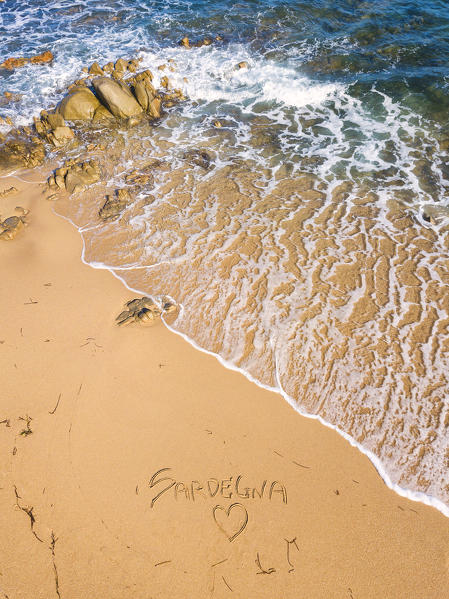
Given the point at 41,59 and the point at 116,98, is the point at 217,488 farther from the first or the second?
the point at 41,59

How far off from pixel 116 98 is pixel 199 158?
3.78 m

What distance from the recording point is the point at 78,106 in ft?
33.2

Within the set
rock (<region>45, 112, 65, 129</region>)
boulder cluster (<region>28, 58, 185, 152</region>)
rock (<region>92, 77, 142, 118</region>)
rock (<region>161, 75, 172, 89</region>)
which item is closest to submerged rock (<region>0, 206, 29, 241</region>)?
boulder cluster (<region>28, 58, 185, 152</region>)

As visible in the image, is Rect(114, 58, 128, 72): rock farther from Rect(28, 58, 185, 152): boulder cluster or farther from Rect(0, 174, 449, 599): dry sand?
Rect(0, 174, 449, 599): dry sand

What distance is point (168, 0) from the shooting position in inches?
651

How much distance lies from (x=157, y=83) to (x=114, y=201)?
6808 mm

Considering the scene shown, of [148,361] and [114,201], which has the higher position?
[114,201]

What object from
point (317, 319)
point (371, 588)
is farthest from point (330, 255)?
point (371, 588)

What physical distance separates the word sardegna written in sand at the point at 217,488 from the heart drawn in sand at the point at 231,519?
11cm

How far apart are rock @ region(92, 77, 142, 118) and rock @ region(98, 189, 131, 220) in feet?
13.6

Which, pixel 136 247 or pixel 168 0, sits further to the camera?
pixel 168 0

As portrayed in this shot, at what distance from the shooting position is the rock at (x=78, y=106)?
10.1m

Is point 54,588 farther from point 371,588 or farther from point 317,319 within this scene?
point 317,319

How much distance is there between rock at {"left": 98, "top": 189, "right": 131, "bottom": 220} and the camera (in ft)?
23.5
